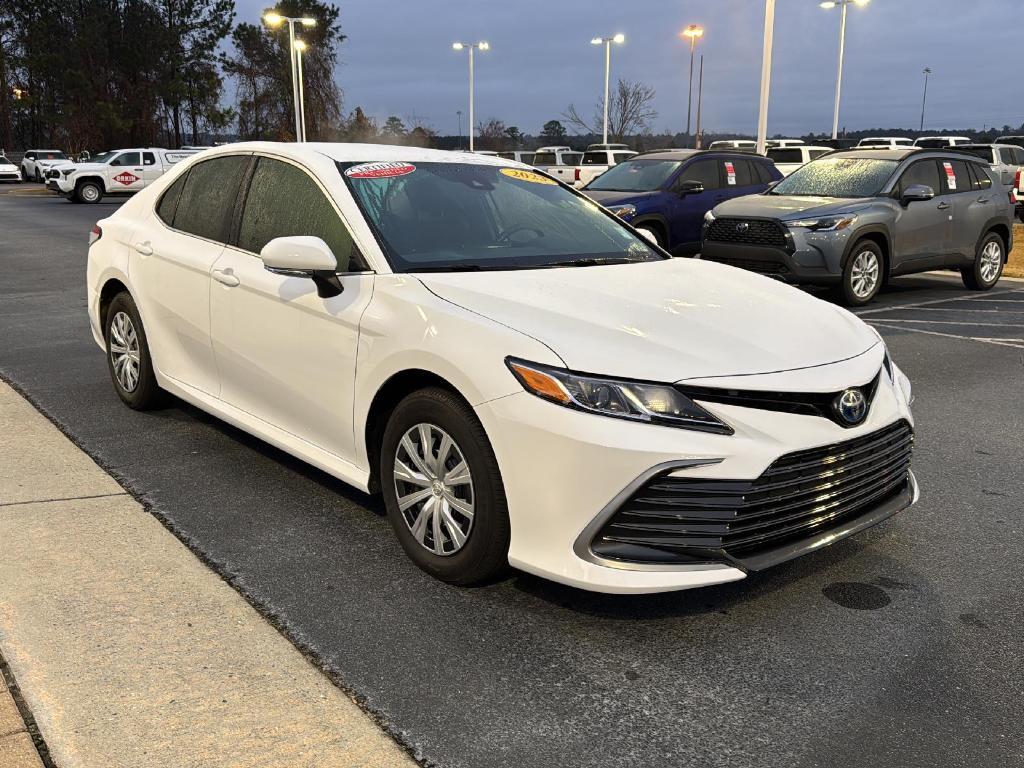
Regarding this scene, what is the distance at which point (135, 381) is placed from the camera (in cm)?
579

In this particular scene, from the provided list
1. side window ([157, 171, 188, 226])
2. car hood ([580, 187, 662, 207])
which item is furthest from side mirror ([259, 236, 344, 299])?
car hood ([580, 187, 662, 207])

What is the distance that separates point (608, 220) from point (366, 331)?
179 centimetres

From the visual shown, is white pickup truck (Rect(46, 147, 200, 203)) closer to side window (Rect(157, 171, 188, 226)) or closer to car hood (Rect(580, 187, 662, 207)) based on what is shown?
car hood (Rect(580, 187, 662, 207))

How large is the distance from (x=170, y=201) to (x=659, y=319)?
3.28m

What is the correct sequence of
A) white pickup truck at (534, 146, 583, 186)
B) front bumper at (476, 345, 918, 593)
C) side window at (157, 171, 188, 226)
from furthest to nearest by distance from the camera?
white pickup truck at (534, 146, 583, 186) < side window at (157, 171, 188, 226) < front bumper at (476, 345, 918, 593)

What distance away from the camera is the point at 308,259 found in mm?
3822

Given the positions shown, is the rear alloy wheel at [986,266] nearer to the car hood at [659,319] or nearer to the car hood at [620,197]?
the car hood at [620,197]

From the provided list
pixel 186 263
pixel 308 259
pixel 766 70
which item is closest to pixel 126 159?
pixel 766 70

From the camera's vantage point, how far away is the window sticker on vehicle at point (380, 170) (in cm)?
432

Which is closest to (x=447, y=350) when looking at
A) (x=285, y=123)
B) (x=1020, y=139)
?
(x=1020, y=139)

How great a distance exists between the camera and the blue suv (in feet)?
44.6

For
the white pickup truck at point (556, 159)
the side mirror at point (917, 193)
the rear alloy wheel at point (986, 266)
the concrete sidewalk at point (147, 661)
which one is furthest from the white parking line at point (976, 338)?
the white pickup truck at point (556, 159)

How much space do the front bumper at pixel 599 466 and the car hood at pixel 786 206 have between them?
8.14m

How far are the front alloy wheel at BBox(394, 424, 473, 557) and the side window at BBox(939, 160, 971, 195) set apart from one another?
10.5 metres
